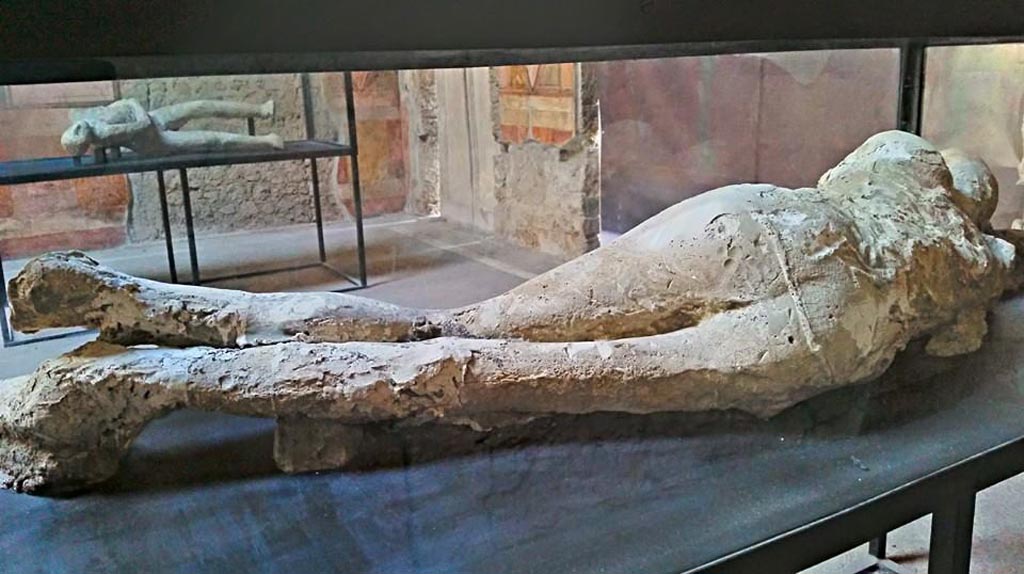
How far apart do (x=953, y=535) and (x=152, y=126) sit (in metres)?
1.17

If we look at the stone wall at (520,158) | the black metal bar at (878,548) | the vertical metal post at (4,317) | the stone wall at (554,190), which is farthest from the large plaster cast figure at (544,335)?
the black metal bar at (878,548)

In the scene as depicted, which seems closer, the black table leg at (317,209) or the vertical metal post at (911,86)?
the black table leg at (317,209)

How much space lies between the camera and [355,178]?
3.87ft

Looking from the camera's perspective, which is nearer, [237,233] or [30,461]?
[30,461]

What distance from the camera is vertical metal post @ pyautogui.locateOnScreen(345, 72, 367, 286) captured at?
963 mm

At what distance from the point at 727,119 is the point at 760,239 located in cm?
68

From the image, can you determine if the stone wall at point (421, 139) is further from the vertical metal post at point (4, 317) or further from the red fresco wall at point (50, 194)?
the vertical metal post at point (4, 317)

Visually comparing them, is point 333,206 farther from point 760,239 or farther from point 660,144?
point 660,144

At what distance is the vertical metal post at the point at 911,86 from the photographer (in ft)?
4.93

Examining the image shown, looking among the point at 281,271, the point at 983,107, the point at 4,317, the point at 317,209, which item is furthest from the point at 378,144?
the point at 983,107

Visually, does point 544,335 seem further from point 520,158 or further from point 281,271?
point 520,158

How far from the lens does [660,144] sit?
182cm

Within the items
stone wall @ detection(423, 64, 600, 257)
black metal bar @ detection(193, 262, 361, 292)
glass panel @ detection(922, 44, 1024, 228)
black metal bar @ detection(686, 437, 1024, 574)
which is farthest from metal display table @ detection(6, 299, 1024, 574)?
glass panel @ detection(922, 44, 1024, 228)

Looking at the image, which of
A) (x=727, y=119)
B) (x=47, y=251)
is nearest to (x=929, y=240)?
(x=727, y=119)
